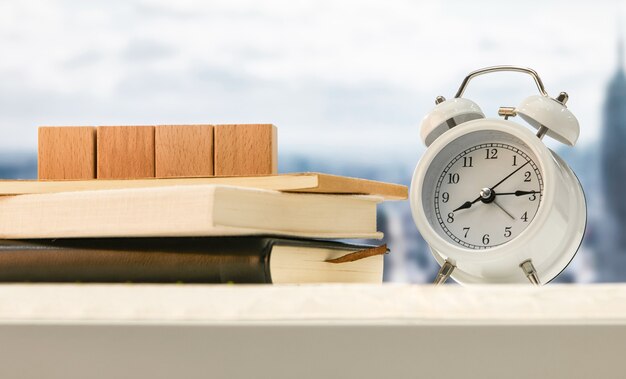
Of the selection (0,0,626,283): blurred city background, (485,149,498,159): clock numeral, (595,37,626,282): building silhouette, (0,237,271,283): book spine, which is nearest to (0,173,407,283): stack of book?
(0,237,271,283): book spine

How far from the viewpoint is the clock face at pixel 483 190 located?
665 mm

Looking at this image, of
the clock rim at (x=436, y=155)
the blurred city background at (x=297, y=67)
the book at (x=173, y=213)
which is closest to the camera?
the book at (x=173, y=213)

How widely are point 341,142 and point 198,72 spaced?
519 millimetres

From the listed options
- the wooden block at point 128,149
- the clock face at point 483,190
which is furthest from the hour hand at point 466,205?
the wooden block at point 128,149

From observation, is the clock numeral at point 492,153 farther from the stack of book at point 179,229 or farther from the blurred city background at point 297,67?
the blurred city background at point 297,67

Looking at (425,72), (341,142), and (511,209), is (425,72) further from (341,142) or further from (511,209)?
(511,209)

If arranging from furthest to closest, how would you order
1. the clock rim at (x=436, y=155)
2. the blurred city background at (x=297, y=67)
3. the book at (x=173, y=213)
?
1. the blurred city background at (x=297, y=67)
2. the clock rim at (x=436, y=155)
3. the book at (x=173, y=213)

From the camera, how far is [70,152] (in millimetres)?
706

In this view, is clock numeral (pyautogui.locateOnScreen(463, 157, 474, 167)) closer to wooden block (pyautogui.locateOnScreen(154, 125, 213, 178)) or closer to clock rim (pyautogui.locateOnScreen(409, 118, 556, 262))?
clock rim (pyautogui.locateOnScreen(409, 118, 556, 262))

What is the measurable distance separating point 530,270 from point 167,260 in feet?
0.95

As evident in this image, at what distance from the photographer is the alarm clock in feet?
2.13

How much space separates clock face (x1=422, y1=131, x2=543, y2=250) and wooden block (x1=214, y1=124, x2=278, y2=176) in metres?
0.14

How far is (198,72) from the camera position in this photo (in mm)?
2639

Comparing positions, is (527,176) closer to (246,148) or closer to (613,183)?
(246,148)
